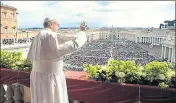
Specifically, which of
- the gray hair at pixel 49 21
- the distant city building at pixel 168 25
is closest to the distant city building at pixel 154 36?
the distant city building at pixel 168 25

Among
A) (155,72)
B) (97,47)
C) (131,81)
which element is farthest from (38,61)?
(97,47)

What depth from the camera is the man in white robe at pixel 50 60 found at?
161 cm

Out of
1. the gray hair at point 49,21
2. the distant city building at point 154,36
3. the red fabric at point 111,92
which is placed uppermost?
the gray hair at point 49,21

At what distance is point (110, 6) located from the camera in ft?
10.0

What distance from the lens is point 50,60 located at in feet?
5.55

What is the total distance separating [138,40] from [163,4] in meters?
0.46

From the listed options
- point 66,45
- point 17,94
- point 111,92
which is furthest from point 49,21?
point 17,94

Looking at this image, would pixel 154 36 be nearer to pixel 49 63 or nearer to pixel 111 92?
pixel 111 92

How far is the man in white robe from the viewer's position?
1.61m

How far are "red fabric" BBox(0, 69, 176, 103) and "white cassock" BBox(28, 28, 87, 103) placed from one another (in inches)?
10.8

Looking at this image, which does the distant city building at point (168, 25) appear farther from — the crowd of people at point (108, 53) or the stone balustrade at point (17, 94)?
the stone balustrade at point (17, 94)

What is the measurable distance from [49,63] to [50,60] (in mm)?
24

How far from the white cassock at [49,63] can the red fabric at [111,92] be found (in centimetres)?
27

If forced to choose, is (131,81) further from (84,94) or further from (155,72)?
(84,94)
